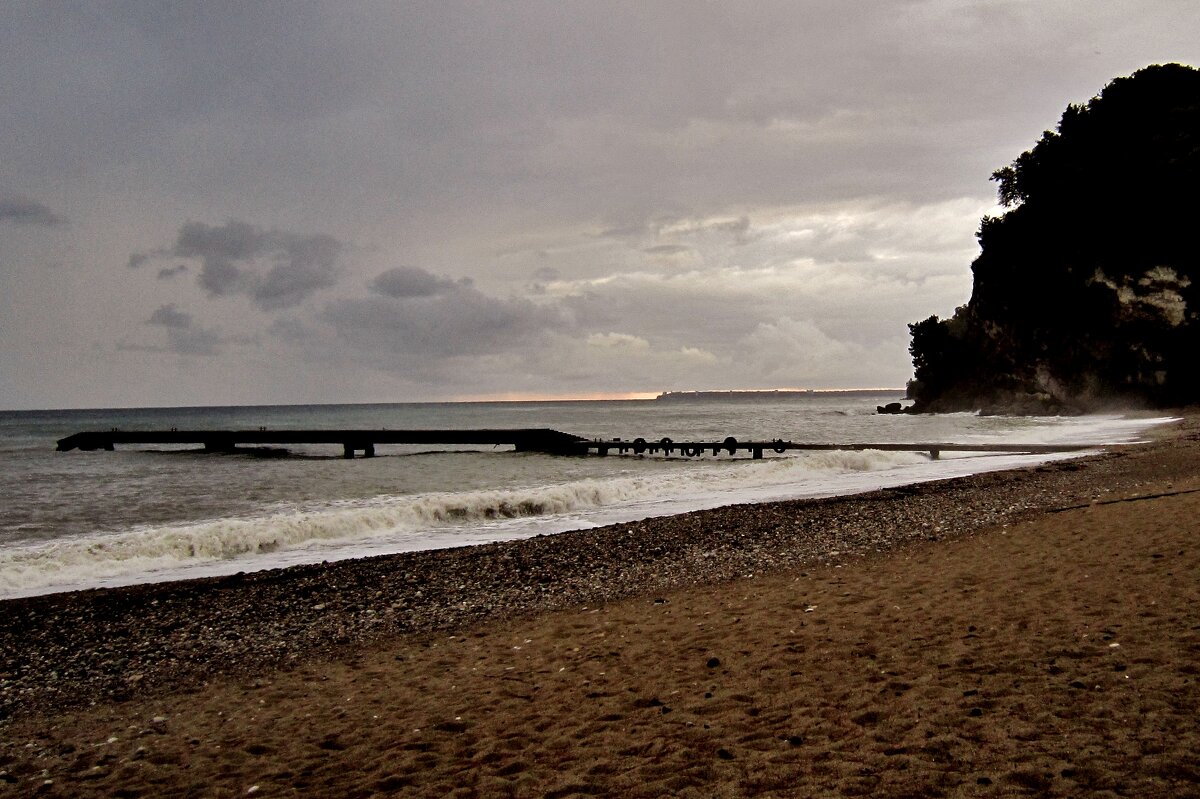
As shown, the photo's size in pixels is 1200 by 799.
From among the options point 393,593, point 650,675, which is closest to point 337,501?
point 393,593

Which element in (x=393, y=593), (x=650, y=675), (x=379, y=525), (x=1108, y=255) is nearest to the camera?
(x=650, y=675)

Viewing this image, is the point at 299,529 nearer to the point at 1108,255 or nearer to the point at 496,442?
the point at 496,442

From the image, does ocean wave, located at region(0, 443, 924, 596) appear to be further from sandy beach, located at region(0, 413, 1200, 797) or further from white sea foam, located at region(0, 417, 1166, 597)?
sandy beach, located at region(0, 413, 1200, 797)

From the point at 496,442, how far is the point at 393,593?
48144 mm

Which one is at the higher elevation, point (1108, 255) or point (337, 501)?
point (1108, 255)

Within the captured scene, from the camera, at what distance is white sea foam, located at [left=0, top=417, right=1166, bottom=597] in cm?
1669

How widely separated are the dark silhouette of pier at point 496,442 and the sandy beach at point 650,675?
104 ft

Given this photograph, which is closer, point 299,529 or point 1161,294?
point 299,529

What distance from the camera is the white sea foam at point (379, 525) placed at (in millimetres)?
16688

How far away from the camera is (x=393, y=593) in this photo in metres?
12.9

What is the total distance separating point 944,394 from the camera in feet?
381

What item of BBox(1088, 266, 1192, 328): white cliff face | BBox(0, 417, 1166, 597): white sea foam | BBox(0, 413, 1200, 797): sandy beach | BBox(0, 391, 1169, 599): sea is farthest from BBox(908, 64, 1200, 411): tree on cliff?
BBox(0, 413, 1200, 797): sandy beach

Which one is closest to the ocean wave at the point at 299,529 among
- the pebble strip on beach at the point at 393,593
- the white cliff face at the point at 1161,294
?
the pebble strip on beach at the point at 393,593

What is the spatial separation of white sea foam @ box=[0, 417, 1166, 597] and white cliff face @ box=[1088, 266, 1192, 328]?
3802 centimetres
